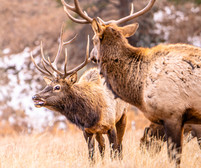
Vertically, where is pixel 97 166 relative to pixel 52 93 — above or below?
below

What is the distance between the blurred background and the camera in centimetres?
1320

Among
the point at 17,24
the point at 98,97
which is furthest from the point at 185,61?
the point at 17,24

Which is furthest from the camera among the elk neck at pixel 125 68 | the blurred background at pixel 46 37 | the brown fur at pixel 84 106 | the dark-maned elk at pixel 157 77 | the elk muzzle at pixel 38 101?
the blurred background at pixel 46 37

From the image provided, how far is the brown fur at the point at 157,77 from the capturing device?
3938mm

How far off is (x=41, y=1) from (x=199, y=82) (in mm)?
23771

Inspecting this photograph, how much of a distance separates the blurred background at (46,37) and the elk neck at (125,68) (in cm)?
533

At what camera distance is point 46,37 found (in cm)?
2059

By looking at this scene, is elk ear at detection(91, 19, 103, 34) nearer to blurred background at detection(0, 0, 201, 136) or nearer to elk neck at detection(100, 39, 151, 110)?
elk neck at detection(100, 39, 151, 110)

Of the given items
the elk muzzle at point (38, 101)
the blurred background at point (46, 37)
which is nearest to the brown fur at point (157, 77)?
the elk muzzle at point (38, 101)

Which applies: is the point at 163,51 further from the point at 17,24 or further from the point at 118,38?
the point at 17,24

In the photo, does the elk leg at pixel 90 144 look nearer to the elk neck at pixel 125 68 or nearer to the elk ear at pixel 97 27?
the elk neck at pixel 125 68

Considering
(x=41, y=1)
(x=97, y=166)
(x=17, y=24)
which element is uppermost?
(x=41, y=1)

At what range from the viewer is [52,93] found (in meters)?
5.80

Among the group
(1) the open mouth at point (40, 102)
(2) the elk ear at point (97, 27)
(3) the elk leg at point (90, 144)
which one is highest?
(2) the elk ear at point (97, 27)
